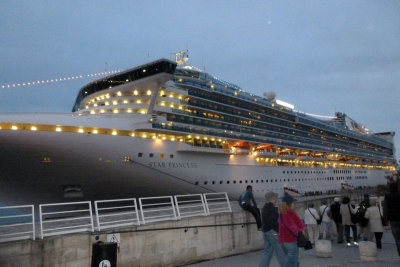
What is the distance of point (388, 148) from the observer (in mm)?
76625

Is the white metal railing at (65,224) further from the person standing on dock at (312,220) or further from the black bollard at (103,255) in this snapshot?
the person standing on dock at (312,220)

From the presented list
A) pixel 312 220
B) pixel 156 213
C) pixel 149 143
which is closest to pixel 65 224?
pixel 156 213

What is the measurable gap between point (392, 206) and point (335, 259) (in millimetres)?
2106

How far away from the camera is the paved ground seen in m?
7.33

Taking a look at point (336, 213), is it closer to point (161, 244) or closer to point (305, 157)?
point (161, 244)

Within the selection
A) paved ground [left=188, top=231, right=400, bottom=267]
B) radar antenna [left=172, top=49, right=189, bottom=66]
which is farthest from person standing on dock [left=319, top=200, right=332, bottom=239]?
radar antenna [left=172, top=49, right=189, bottom=66]

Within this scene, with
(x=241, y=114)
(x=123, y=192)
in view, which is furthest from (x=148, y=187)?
(x=241, y=114)

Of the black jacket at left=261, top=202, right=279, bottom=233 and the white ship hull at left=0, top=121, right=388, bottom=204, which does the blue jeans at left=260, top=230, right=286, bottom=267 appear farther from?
the white ship hull at left=0, top=121, right=388, bottom=204

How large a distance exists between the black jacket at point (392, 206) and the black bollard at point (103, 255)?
6.19 m

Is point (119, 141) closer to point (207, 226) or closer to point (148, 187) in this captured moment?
point (148, 187)

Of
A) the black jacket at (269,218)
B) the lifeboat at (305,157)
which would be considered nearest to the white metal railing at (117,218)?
the black jacket at (269,218)

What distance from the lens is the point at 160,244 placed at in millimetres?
8203

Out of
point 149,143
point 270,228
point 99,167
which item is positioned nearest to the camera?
point 270,228

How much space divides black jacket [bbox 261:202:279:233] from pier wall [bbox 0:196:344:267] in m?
3.18
